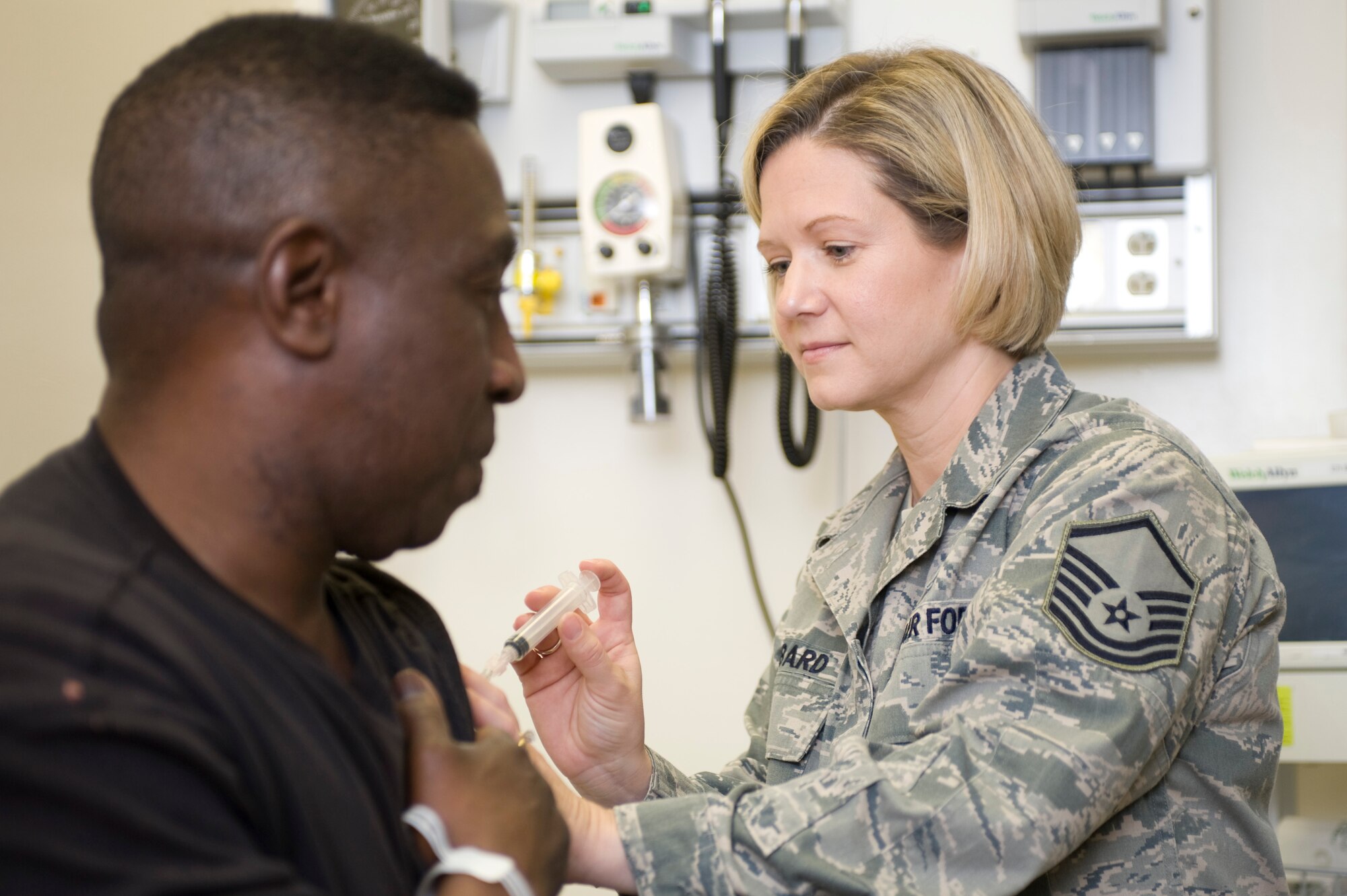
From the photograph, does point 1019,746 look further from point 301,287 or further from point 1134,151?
point 1134,151

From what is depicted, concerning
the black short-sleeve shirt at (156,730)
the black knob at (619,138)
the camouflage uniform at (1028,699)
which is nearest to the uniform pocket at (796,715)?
the camouflage uniform at (1028,699)

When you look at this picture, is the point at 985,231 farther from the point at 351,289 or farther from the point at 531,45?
the point at 531,45

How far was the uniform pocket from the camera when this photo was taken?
4.40ft

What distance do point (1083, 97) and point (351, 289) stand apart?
1.60m

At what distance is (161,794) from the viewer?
0.54 m

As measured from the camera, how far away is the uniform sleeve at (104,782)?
51 cm

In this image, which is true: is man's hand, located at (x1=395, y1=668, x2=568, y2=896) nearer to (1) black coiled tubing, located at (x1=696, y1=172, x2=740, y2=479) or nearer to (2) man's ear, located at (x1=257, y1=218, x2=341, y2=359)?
(2) man's ear, located at (x1=257, y1=218, x2=341, y2=359)

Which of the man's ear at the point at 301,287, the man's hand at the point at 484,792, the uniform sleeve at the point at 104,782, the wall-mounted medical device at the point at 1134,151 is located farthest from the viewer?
the wall-mounted medical device at the point at 1134,151

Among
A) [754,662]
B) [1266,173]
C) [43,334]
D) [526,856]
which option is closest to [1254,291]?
[1266,173]

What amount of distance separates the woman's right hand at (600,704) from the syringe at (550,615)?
0.6 inches

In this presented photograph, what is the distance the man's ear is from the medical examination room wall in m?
1.16

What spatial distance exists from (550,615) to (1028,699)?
1.51ft

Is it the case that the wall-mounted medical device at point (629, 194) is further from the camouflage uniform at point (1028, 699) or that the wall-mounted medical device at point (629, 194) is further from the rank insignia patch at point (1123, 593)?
the rank insignia patch at point (1123, 593)

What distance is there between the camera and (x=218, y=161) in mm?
636
